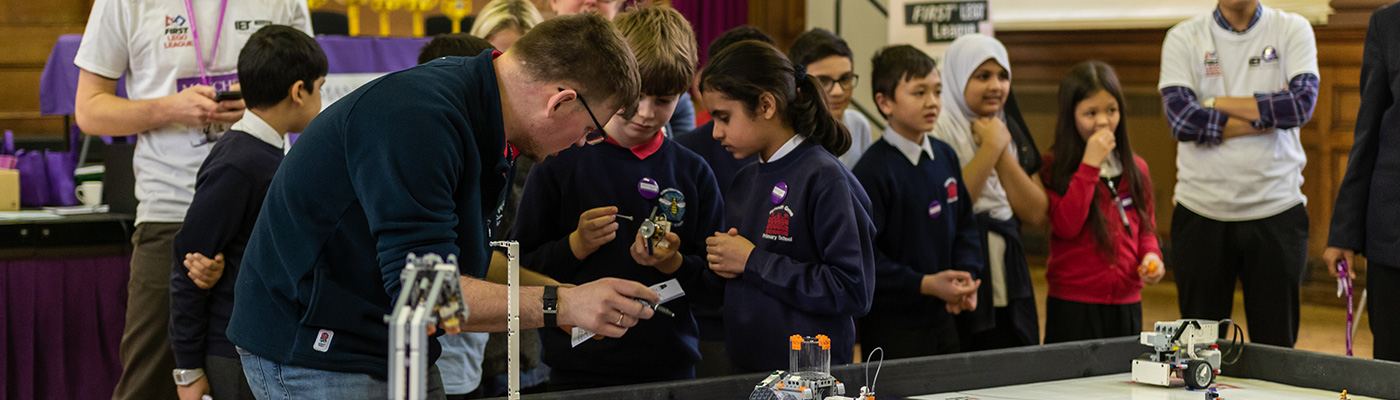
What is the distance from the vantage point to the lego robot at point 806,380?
1.90 metres

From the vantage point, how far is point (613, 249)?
8.52ft

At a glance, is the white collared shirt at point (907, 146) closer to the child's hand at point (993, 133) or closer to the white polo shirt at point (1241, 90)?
the child's hand at point (993, 133)

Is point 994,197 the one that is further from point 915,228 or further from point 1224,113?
point 1224,113

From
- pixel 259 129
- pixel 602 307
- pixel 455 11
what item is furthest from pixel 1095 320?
pixel 455 11

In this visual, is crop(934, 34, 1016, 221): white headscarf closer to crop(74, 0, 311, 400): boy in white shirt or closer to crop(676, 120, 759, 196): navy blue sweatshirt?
crop(676, 120, 759, 196): navy blue sweatshirt

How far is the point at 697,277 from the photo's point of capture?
8.70ft

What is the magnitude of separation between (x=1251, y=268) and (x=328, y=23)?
14.9 ft

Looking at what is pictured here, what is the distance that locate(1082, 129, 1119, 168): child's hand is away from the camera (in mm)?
3463

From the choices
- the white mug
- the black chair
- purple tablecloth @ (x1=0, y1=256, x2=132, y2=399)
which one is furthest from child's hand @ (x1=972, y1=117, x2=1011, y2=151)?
the black chair

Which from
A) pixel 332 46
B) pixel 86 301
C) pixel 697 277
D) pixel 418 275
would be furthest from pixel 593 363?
pixel 332 46

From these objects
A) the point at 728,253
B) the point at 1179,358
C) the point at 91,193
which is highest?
the point at 91,193

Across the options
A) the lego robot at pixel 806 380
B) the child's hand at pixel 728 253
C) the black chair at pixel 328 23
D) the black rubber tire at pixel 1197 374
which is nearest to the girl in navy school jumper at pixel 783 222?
the child's hand at pixel 728 253

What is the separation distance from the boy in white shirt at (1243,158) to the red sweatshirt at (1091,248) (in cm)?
38

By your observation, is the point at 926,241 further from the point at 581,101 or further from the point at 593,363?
the point at 581,101
